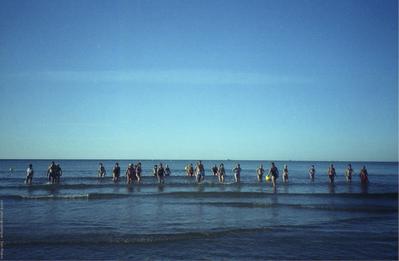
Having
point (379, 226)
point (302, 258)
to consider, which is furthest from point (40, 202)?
point (379, 226)

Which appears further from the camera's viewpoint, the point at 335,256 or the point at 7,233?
the point at 7,233

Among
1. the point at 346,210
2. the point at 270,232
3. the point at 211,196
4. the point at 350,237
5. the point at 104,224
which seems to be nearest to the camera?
the point at 350,237

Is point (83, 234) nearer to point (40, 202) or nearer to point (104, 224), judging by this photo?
point (104, 224)

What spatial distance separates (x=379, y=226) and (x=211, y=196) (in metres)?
12.0

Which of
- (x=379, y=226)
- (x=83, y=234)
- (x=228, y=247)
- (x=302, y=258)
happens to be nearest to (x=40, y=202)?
(x=83, y=234)

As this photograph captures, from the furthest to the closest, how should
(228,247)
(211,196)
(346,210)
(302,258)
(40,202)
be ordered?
(211,196) → (40,202) → (346,210) → (228,247) → (302,258)

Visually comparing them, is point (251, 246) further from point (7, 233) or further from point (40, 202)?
point (40, 202)

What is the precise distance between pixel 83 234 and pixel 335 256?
8141mm

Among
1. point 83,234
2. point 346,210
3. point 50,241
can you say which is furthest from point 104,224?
point 346,210

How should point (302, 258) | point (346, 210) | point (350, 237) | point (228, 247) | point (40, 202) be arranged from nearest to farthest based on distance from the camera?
point (302, 258) < point (228, 247) < point (350, 237) < point (346, 210) < point (40, 202)

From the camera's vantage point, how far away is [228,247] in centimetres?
1034

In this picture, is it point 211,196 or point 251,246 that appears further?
point 211,196

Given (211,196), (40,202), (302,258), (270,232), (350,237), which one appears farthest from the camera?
(211,196)

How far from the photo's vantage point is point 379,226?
13.7 meters
